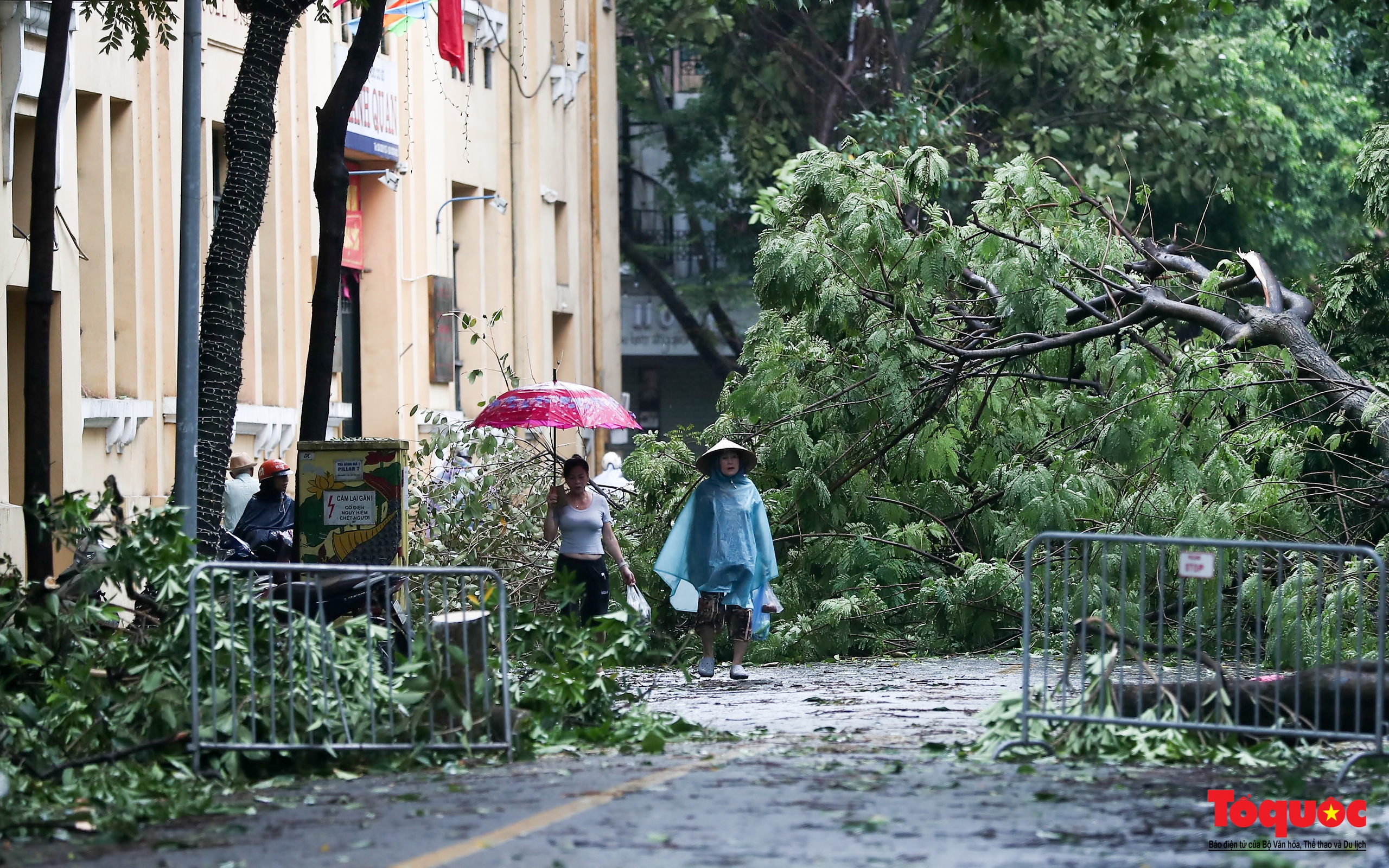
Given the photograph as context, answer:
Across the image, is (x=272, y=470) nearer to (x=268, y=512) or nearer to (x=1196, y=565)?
(x=268, y=512)

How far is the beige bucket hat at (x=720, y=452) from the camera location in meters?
13.7

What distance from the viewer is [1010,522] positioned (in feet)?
51.4

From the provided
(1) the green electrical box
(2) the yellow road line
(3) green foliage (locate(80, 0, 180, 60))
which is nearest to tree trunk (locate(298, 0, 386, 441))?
(1) the green electrical box

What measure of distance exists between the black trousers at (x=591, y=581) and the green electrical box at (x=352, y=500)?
3.85ft

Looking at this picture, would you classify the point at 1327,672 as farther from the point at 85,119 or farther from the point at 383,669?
the point at 85,119

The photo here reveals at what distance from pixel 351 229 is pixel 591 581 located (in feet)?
44.9

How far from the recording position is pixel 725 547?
1355 centimetres

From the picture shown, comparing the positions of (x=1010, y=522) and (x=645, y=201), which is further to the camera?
(x=645, y=201)

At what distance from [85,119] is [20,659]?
10.0 m

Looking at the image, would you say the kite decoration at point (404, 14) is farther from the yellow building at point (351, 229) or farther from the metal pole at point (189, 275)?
the metal pole at point (189, 275)

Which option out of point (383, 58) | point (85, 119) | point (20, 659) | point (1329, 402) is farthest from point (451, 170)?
point (20, 659)

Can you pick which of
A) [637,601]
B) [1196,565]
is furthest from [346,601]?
[1196,565]

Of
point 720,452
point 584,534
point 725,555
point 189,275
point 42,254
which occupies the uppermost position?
point 42,254

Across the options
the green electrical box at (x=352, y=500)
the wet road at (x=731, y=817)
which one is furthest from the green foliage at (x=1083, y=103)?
the wet road at (x=731, y=817)
